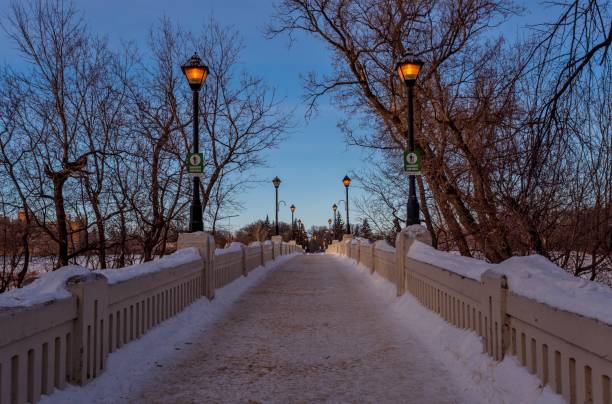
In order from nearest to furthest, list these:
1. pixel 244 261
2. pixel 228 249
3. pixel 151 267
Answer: pixel 151 267
pixel 228 249
pixel 244 261

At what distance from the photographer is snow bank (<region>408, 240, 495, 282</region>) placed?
5.98 meters

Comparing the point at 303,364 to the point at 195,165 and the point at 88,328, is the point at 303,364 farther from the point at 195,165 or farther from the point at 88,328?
the point at 195,165

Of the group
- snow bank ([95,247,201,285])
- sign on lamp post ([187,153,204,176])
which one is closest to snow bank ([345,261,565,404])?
snow bank ([95,247,201,285])

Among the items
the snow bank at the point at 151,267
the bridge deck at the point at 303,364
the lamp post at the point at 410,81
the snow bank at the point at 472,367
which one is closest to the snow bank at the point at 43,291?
the snow bank at the point at 151,267

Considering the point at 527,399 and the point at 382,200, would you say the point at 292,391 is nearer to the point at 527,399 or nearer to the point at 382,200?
the point at 527,399

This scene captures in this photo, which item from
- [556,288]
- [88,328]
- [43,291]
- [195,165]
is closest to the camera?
[556,288]

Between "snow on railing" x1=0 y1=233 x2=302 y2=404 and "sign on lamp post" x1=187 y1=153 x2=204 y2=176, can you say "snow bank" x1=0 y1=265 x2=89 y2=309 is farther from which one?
"sign on lamp post" x1=187 y1=153 x2=204 y2=176

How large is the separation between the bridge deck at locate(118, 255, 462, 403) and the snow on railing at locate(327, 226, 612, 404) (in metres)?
0.75

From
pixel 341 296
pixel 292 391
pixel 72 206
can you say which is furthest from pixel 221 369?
pixel 72 206

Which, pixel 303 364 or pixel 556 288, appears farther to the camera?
pixel 303 364

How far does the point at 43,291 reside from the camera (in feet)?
14.3

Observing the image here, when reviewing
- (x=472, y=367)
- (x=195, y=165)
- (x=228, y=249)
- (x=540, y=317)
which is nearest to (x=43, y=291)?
(x=540, y=317)

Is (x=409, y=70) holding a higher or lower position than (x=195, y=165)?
higher

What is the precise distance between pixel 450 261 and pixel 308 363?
2661mm
